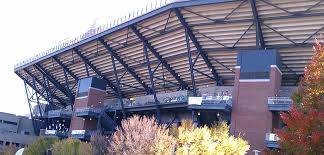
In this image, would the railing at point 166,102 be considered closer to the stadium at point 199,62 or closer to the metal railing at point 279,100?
the stadium at point 199,62

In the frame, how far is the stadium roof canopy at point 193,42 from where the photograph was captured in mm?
38219

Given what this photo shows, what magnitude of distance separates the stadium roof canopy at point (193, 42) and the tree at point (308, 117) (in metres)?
19.3

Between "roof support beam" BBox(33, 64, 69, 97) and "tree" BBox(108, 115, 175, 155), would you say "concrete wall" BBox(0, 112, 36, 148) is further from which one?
"tree" BBox(108, 115, 175, 155)

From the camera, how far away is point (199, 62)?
49.9 metres

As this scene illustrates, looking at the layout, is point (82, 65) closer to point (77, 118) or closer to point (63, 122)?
point (77, 118)

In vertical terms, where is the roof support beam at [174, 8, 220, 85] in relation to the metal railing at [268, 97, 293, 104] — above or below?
above

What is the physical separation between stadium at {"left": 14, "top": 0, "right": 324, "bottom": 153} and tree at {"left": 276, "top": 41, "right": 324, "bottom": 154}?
18.4 meters

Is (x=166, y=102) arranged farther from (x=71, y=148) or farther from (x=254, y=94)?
(x=254, y=94)

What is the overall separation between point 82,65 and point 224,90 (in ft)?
78.1

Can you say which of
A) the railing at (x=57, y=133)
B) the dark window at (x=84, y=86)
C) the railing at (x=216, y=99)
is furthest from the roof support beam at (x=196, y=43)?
the railing at (x=57, y=133)

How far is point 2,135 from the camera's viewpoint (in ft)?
276

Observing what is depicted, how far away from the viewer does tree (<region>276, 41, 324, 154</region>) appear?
1625 centimetres

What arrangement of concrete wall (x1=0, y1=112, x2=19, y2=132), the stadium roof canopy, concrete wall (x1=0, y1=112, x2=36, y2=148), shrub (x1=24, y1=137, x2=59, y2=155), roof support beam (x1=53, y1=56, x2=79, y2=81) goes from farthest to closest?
concrete wall (x1=0, y1=112, x2=19, y2=132) → concrete wall (x1=0, y1=112, x2=36, y2=148) → roof support beam (x1=53, y1=56, x2=79, y2=81) → shrub (x1=24, y1=137, x2=59, y2=155) → the stadium roof canopy

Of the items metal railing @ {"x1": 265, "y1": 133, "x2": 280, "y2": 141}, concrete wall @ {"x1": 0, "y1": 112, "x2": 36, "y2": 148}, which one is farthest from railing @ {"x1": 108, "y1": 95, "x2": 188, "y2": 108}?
concrete wall @ {"x1": 0, "y1": 112, "x2": 36, "y2": 148}
